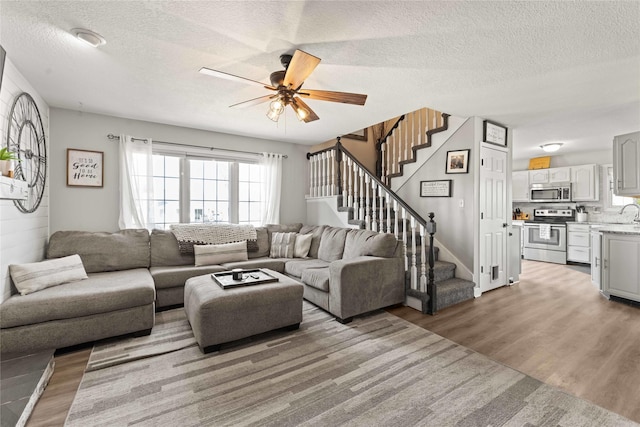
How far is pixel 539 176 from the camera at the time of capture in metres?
6.49

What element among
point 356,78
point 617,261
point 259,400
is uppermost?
point 356,78

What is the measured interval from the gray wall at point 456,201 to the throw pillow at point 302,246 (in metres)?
1.89

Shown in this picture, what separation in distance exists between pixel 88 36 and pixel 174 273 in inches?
93.2

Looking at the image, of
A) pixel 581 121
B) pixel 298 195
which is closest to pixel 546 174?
pixel 581 121

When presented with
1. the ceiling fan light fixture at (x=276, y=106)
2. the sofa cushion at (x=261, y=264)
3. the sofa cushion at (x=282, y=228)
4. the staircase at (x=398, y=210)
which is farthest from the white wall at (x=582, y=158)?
the ceiling fan light fixture at (x=276, y=106)

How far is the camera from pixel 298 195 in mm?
5387

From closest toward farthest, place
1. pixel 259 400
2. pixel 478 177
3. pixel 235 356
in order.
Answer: pixel 259 400
pixel 235 356
pixel 478 177

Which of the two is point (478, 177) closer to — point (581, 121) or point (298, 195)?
point (581, 121)

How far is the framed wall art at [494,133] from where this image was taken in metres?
3.85

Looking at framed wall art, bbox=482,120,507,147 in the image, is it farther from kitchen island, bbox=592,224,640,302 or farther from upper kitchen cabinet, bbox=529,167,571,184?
upper kitchen cabinet, bbox=529,167,571,184

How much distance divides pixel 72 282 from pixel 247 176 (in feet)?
9.26

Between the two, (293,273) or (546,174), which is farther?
(546,174)

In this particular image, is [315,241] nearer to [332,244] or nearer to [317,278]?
[332,244]

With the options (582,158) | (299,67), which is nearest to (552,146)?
(582,158)
